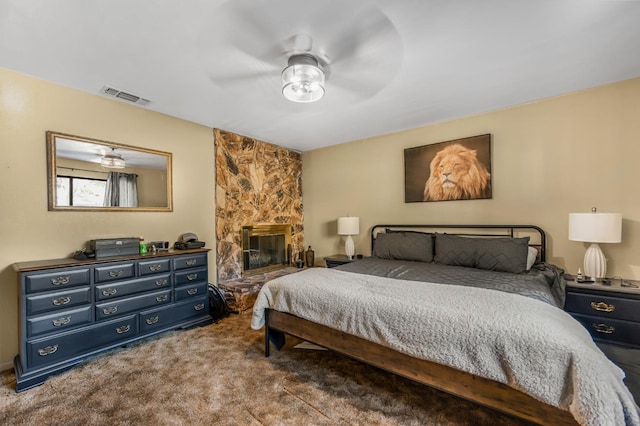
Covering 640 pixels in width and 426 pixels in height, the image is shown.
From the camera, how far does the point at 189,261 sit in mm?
3029

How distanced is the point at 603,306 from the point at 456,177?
6.16 feet

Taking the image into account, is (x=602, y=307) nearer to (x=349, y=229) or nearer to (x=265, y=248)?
(x=349, y=229)

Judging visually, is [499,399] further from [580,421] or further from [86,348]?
[86,348]

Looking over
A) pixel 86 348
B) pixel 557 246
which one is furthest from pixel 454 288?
pixel 86 348

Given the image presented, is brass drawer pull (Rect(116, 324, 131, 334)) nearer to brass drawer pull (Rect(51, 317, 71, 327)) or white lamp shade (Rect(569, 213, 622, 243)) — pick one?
brass drawer pull (Rect(51, 317, 71, 327))

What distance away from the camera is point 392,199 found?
161 inches

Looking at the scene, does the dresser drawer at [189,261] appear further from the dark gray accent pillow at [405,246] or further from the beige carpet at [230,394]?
the dark gray accent pillow at [405,246]

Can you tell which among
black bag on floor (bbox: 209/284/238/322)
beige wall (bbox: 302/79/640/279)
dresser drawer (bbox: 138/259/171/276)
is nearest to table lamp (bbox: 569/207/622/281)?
beige wall (bbox: 302/79/640/279)

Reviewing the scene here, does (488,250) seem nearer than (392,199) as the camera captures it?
Yes

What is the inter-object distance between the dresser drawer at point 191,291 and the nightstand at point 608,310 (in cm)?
362

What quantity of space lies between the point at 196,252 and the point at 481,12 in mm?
3281

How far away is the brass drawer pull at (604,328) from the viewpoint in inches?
86.0

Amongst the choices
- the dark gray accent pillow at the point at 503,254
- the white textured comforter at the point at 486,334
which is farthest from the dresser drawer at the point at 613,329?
the white textured comforter at the point at 486,334

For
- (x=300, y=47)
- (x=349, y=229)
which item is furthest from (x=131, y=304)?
(x=349, y=229)
